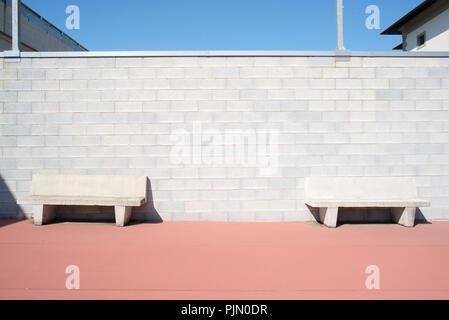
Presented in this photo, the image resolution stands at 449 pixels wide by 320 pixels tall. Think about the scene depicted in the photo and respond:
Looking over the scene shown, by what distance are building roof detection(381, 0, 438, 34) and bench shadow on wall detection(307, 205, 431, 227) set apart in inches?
668

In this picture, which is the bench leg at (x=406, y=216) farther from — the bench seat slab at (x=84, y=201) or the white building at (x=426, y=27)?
the white building at (x=426, y=27)

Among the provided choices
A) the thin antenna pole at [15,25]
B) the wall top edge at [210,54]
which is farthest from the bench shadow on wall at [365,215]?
the thin antenna pole at [15,25]

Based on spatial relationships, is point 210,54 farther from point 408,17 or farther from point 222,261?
point 408,17

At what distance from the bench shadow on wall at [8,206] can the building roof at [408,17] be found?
69.3ft

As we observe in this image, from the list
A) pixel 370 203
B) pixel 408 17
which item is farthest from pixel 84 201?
pixel 408 17

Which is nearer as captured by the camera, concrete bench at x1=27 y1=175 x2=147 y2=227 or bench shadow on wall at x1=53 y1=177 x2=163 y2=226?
concrete bench at x1=27 y1=175 x2=147 y2=227

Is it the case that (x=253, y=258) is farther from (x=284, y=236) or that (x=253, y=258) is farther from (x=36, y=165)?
(x=36, y=165)

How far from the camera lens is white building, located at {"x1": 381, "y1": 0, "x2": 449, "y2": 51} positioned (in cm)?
1675

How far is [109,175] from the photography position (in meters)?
5.59

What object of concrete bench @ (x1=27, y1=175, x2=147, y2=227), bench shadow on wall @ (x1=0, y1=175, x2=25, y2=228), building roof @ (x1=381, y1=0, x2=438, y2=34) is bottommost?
bench shadow on wall @ (x1=0, y1=175, x2=25, y2=228)

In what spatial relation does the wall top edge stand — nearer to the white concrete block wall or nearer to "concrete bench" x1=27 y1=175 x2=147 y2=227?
the white concrete block wall

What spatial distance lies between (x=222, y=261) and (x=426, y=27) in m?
21.0

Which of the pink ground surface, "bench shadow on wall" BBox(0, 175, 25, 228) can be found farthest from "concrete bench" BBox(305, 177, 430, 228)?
"bench shadow on wall" BBox(0, 175, 25, 228)
